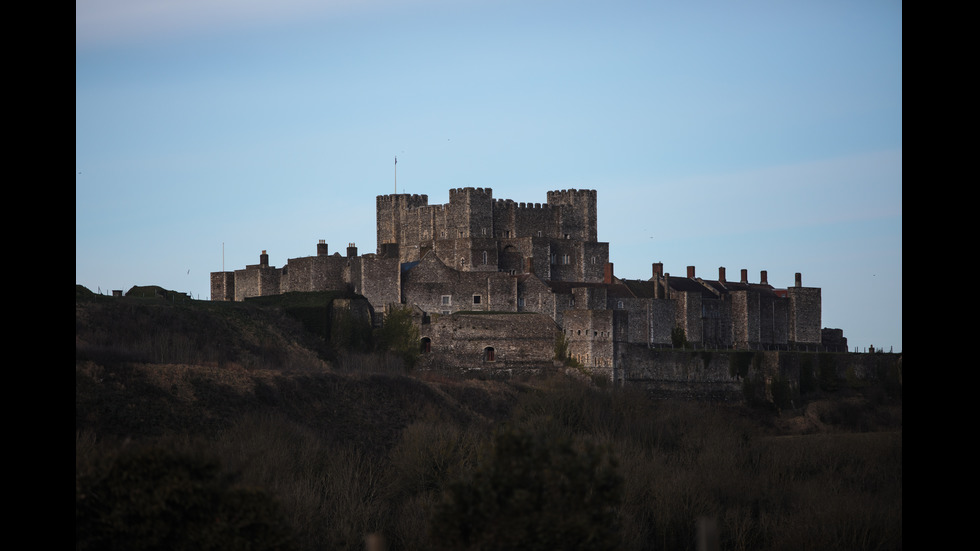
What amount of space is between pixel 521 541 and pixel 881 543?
1341cm

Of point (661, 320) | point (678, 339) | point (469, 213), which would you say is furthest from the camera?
point (469, 213)

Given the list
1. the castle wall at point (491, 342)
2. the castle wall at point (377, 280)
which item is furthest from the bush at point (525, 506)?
the castle wall at point (377, 280)

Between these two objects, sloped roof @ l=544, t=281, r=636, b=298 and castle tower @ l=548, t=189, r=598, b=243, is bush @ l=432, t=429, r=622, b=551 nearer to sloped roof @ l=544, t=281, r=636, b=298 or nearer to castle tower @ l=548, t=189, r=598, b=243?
sloped roof @ l=544, t=281, r=636, b=298

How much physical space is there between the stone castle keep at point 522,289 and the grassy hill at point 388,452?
3687 mm

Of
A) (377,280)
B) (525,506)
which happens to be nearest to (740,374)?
(377,280)

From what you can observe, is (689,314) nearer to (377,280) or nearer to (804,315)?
(804,315)

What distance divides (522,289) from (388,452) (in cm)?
2457

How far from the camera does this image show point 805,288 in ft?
247

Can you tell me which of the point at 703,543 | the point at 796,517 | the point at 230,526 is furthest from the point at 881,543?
the point at 230,526

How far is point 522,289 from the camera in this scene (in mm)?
60562
